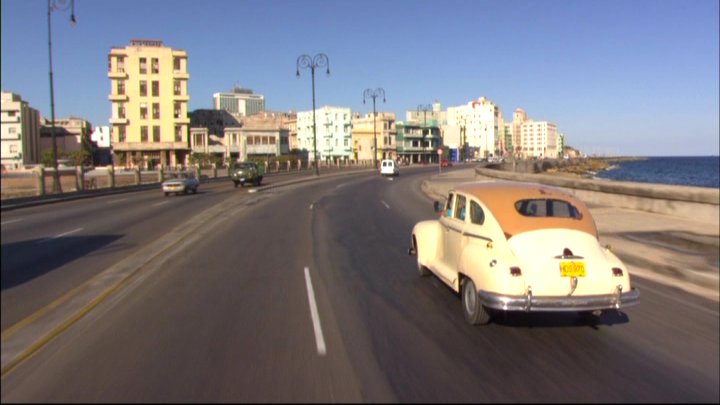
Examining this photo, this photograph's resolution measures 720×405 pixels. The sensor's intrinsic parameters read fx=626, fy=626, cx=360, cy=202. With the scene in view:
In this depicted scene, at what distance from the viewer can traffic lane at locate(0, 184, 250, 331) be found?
8520 mm

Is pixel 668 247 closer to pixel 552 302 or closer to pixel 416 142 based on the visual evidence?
pixel 552 302

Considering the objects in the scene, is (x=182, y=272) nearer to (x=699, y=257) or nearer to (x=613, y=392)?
(x=613, y=392)

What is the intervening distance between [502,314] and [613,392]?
262 cm

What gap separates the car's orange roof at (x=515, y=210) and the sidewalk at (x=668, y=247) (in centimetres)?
279

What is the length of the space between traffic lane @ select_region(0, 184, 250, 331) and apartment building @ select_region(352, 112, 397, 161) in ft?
391

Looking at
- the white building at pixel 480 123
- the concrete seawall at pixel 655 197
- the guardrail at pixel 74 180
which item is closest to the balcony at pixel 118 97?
the guardrail at pixel 74 180

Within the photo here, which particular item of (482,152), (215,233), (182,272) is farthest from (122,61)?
(482,152)

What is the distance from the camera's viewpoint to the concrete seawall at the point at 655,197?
15.4m

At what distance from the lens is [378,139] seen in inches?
5541

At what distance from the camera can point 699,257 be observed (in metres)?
11.1

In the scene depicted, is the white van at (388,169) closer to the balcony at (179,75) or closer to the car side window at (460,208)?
the balcony at (179,75)

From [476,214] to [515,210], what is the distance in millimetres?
575

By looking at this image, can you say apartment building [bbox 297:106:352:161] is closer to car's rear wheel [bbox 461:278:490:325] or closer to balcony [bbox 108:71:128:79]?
balcony [bbox 108:71:128:79]

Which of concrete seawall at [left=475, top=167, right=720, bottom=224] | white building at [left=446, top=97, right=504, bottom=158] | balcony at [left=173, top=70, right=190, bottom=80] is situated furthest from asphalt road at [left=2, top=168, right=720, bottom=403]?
white building at [left=446, top=97, right=504, bottom=158]
